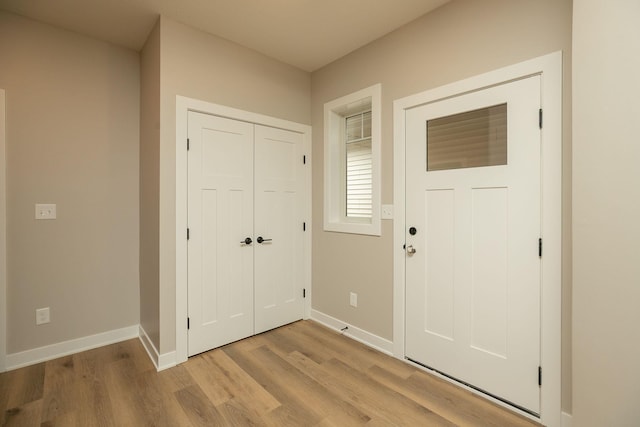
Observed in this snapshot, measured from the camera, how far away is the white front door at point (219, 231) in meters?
2.54

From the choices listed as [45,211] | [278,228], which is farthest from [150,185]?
[278,228]

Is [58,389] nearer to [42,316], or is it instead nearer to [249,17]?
[42,316]

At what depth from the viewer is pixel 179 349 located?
2426mm

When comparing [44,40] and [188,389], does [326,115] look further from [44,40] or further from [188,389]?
[188,389]

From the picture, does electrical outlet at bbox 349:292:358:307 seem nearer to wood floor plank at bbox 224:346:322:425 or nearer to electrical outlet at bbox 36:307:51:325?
wood floor plank at bbox 224:346:322:425

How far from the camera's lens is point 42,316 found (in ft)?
8.06

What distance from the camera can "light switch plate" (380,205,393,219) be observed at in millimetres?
2566

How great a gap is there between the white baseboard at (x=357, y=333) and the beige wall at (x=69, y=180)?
72.6 inches

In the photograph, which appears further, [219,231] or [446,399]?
[219,231]

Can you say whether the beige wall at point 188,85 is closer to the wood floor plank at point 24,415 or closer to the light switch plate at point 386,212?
the wood floor plank at point 24,415

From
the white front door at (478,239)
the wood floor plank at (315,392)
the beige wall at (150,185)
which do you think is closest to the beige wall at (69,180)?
the beige wall at (150,185)

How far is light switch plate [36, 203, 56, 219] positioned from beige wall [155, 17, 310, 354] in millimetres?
984

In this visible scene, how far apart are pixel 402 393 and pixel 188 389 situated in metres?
1.49

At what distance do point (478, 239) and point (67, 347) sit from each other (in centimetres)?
343
